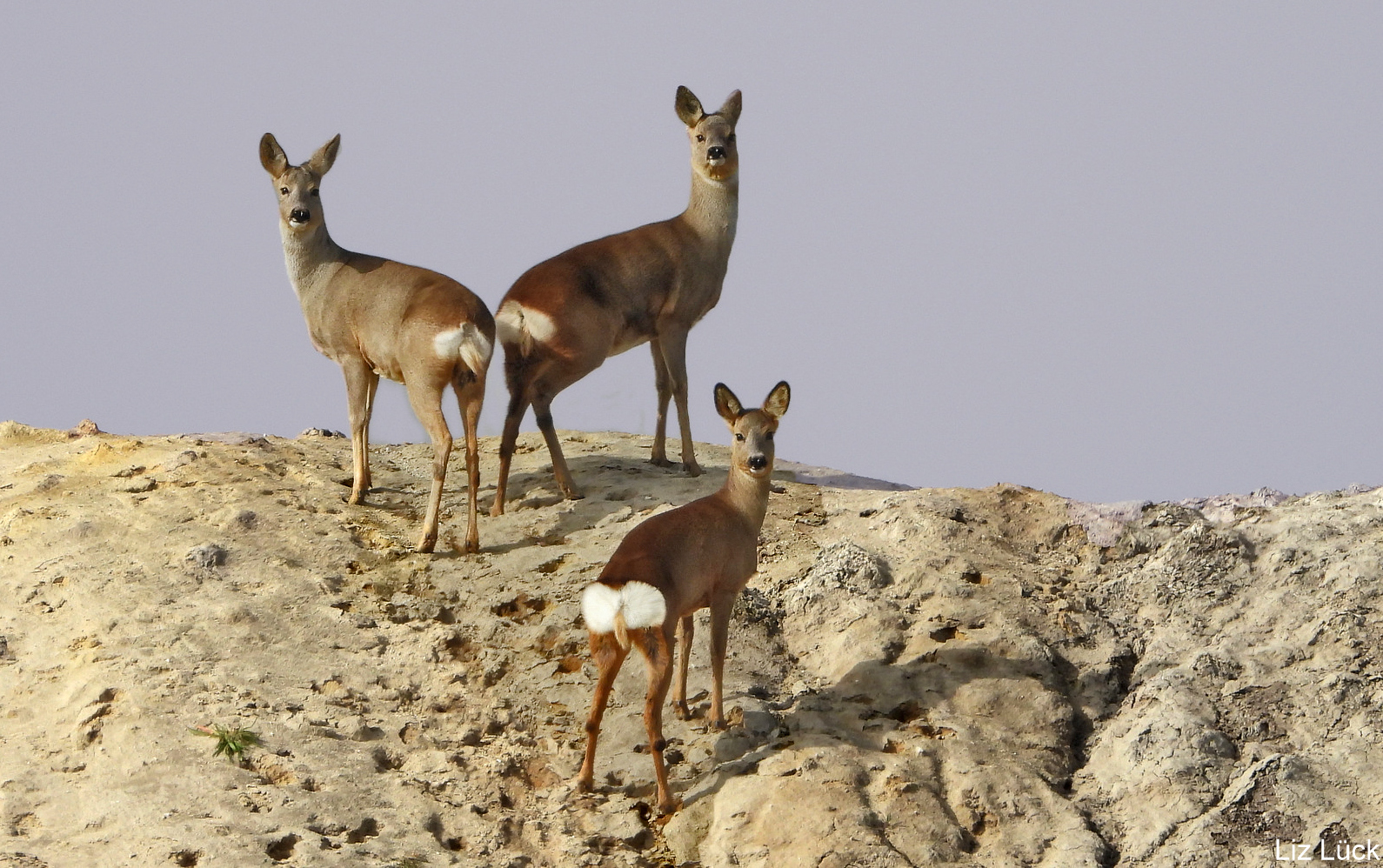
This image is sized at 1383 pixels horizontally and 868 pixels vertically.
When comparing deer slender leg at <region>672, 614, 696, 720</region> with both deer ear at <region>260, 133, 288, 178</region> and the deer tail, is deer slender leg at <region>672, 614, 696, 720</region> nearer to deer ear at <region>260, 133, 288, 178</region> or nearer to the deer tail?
the deer tail

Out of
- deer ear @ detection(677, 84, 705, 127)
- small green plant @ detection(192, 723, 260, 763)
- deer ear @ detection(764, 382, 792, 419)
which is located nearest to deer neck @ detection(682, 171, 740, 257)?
deer ear @ detection(677, 84, 705, 127)

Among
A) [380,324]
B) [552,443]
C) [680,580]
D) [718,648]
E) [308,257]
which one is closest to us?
[680,580]

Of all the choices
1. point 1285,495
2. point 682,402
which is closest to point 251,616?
point 682,402

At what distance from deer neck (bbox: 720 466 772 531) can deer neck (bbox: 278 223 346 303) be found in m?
4.78

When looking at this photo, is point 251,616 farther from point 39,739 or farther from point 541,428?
point 541,428

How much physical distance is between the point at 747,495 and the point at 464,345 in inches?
113

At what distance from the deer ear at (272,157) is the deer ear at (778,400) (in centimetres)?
538

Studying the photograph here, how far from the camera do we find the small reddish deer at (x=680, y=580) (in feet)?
26.5

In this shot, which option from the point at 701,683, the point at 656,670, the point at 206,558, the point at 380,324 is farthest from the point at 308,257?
the point at 656,670

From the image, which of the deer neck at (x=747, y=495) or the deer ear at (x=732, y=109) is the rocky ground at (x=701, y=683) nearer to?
the deer neck at (x=747, y=495)

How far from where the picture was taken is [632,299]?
41.3 ft

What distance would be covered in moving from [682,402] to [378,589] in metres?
3.37

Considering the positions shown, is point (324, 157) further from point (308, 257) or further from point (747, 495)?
point (747, 495)

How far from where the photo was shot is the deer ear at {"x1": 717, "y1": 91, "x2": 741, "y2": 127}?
13.5 m
